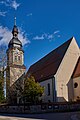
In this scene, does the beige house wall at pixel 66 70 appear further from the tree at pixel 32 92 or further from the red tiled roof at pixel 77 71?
the tree at pixel 32 92

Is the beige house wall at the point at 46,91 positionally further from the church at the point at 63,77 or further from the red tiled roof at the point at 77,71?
the red tiled roof at the point at 77,71

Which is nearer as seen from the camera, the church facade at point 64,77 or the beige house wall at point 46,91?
the church facade at point 64,77

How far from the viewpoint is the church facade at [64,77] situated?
35.1 metres

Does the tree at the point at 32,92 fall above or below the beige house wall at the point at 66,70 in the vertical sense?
below

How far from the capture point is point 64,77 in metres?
36.0

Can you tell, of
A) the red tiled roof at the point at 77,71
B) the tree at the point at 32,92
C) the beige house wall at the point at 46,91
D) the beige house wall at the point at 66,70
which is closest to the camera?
the tree at the point at 32,92

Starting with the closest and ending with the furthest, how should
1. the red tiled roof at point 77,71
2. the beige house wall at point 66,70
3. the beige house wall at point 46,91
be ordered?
the red tiled roof at point 77,71 < the beige house wall at point 66,70 < the beige house wall at point 46,91

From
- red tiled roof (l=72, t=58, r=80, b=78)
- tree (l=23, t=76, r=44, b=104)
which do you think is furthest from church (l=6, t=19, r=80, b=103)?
tree (l=23, t=76, r=44, b=104)

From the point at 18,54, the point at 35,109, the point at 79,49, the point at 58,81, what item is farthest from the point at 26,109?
the point at 18,54

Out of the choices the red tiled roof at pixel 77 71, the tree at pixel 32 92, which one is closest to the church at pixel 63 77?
the red tiled roof at pixel 77 71

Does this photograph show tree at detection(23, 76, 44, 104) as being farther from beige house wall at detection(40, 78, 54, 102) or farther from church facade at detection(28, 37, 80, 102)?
church facade at detection(28, 37, 80, 102)

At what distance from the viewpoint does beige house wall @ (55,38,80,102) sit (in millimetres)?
35125

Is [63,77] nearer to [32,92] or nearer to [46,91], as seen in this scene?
[46,91]

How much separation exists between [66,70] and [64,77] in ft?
4.12
